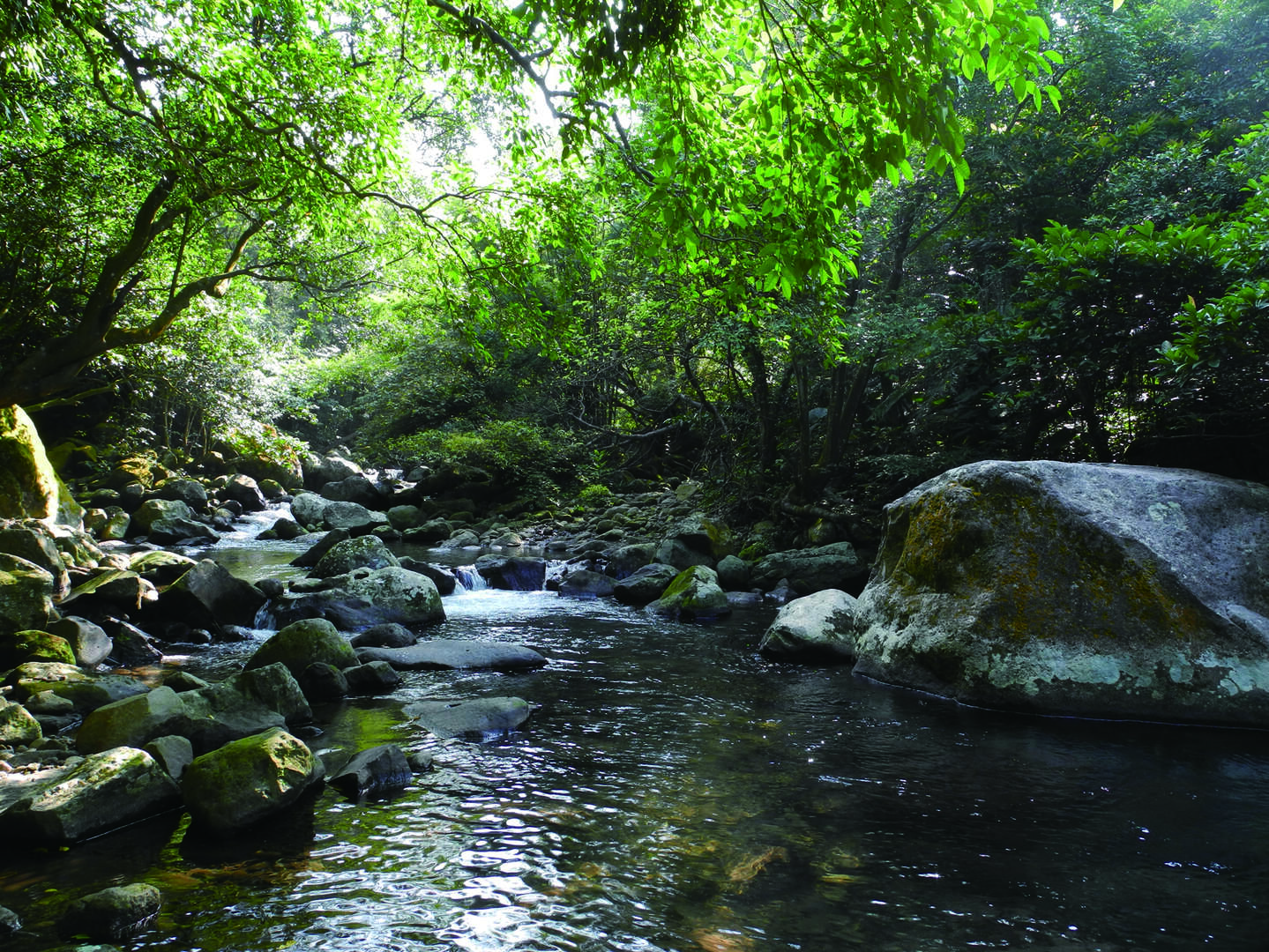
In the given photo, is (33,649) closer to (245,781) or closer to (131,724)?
(131,724)

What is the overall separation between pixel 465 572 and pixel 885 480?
8.75 metres

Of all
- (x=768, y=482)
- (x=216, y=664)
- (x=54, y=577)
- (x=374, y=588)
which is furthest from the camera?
(x=768, y=482)

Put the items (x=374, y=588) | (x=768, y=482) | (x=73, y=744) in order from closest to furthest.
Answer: (x=73, y=744), (x=374, y=588), (x=768, y=482)

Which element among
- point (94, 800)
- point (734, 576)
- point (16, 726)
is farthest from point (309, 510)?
point (94, 800)

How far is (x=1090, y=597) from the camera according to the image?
667 centimetres

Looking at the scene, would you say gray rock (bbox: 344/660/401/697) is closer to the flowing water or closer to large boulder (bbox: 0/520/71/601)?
the flowing water

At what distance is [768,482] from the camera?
1739 centimetres

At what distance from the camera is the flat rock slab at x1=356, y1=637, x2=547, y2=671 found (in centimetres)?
829

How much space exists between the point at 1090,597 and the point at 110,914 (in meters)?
7.51

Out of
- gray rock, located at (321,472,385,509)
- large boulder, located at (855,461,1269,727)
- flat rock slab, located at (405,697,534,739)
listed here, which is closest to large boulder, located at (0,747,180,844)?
flat rock slab, located at (405,697,534,739)

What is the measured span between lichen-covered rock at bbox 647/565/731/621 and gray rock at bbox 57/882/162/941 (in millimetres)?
8284

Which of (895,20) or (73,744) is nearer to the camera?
(895,20)

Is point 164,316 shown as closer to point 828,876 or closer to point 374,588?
point 374,588

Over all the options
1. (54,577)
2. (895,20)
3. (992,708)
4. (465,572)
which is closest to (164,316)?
(54,577)
